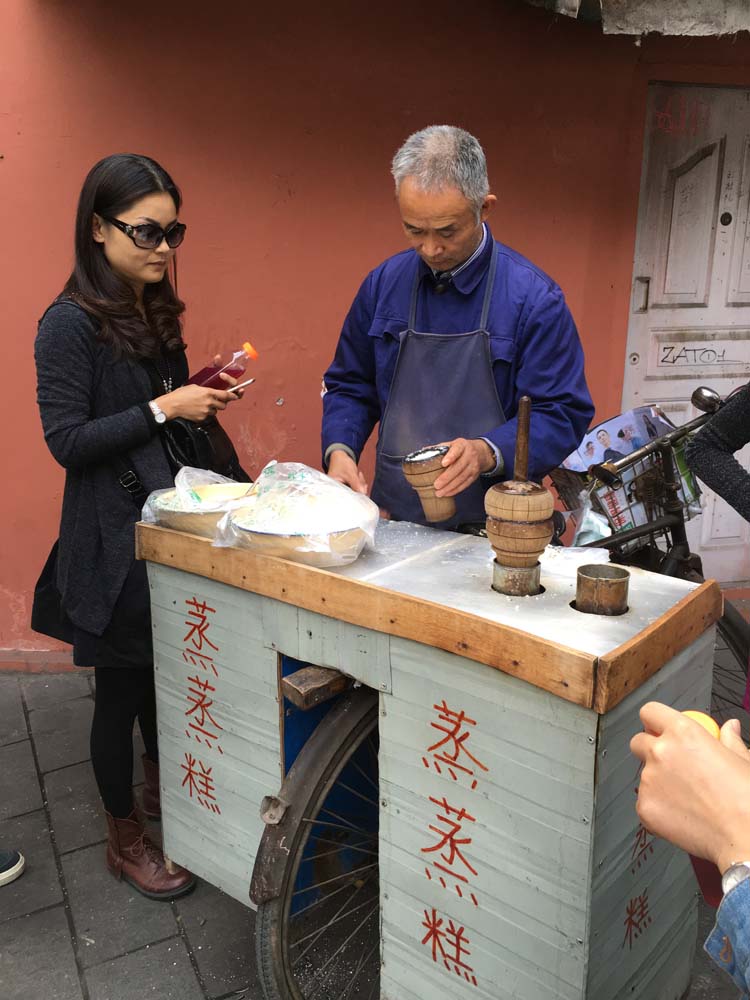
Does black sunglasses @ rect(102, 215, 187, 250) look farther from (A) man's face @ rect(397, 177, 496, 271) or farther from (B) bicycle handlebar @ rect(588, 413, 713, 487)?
(B) bicycle handlebar @ rect(588, 413, 713, 487)

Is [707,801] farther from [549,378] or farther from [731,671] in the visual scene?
[731,671]

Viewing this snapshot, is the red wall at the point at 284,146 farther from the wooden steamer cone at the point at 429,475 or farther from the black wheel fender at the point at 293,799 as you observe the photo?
the black wheel fender at the point at 293,799

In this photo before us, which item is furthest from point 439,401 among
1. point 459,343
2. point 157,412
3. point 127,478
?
point 127,478

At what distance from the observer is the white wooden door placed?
4.38 m

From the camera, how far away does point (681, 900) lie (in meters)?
2.01

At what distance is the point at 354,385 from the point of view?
2.79 metres

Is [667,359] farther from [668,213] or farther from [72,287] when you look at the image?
[72,287]

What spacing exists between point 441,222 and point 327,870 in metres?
1.73

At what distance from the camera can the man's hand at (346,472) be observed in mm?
2381

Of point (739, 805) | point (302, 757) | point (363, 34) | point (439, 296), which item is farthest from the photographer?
point (363, 34)

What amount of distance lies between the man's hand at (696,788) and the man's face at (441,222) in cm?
149

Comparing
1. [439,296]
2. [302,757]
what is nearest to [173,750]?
[302,757]

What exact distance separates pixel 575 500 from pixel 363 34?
87.5 inches

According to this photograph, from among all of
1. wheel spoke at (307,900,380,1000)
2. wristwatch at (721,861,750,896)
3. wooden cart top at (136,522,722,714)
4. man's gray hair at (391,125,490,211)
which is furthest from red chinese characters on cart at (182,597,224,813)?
wristwatch at (721,861,750,896)
